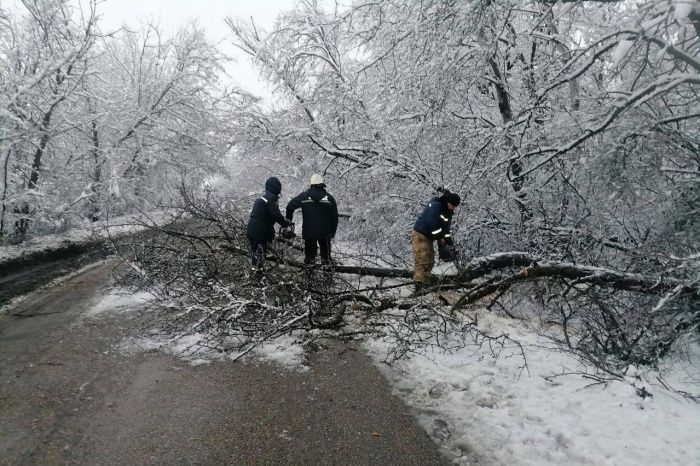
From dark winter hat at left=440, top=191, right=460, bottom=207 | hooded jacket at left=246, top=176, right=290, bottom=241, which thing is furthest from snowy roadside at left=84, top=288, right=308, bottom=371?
dark winter hat at left=440, top=191, right=460, bottom=207

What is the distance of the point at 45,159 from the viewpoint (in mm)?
11766

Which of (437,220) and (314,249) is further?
(314,249)

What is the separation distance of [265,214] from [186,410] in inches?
135

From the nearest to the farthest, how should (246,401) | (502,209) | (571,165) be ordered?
1. (246,401)
2. (571,165)
3. (502,209)

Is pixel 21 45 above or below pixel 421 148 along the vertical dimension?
above

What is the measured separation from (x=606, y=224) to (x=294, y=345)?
206 inches

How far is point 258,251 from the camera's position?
6414mm

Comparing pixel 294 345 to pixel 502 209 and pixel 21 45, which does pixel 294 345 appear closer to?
pixel 502 209

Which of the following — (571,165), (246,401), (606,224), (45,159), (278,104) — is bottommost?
(246,401)

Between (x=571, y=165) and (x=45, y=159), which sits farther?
(x=45, y=159)

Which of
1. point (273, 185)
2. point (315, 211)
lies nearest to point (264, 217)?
point (273, 185)

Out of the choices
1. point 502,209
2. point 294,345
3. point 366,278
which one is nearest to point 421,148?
point 502,209

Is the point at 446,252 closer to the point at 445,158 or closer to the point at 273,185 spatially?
the point at 445,158

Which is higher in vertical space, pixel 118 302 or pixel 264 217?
pixel 264 217
